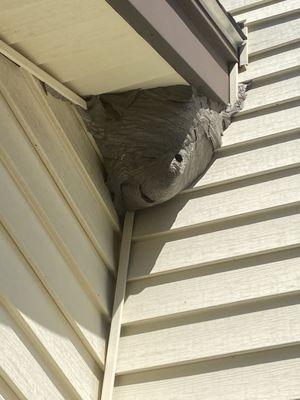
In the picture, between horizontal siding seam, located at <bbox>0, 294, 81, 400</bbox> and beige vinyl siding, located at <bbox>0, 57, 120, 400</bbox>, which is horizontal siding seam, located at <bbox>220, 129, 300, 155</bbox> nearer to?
beige vinyl siding, located at <bbox>0, 57, 120, 400</bbox>

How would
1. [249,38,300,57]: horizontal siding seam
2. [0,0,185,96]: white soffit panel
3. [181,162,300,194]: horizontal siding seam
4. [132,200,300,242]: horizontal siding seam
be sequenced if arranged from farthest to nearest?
[249,38,300,57]: horizontal siding seam → [181,162,300,194]: horizontal siding seam → [132,200,300,242]: horizontal siding seam → [0,0,185,96]: white soffit panel

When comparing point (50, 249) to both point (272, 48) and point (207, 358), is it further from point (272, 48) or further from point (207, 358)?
point (272, 48)

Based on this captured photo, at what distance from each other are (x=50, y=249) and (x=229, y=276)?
0.59m

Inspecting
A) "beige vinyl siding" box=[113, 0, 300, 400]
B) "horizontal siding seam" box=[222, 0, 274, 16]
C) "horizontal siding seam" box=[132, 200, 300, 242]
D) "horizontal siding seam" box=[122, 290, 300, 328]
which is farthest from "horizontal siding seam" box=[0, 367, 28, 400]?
"horizontal siding seam" box=[222, 0, 274, 16]

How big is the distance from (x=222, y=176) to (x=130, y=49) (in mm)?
667

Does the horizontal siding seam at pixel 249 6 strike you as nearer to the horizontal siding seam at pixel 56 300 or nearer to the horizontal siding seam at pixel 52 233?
the horizontal siding seam at pixel 52 233

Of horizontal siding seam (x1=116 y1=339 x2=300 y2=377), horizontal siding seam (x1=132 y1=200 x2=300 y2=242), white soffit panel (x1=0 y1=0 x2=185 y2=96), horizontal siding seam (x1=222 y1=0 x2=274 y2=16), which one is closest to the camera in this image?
white soffit panel (x1=0 y1=0 x2=185 y2=96)

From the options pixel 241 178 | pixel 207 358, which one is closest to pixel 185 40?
pixel 241 178

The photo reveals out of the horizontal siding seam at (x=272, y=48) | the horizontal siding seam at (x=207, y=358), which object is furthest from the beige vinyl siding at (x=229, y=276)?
the horizontal siding seam at (x=272, y=48)

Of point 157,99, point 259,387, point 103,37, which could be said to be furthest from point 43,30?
point 259,387

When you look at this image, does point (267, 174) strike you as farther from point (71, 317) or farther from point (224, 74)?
point (71, 317)

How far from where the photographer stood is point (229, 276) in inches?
89.4

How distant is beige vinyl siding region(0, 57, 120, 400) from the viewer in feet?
5.86

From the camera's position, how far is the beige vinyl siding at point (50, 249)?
1785 millimetres
